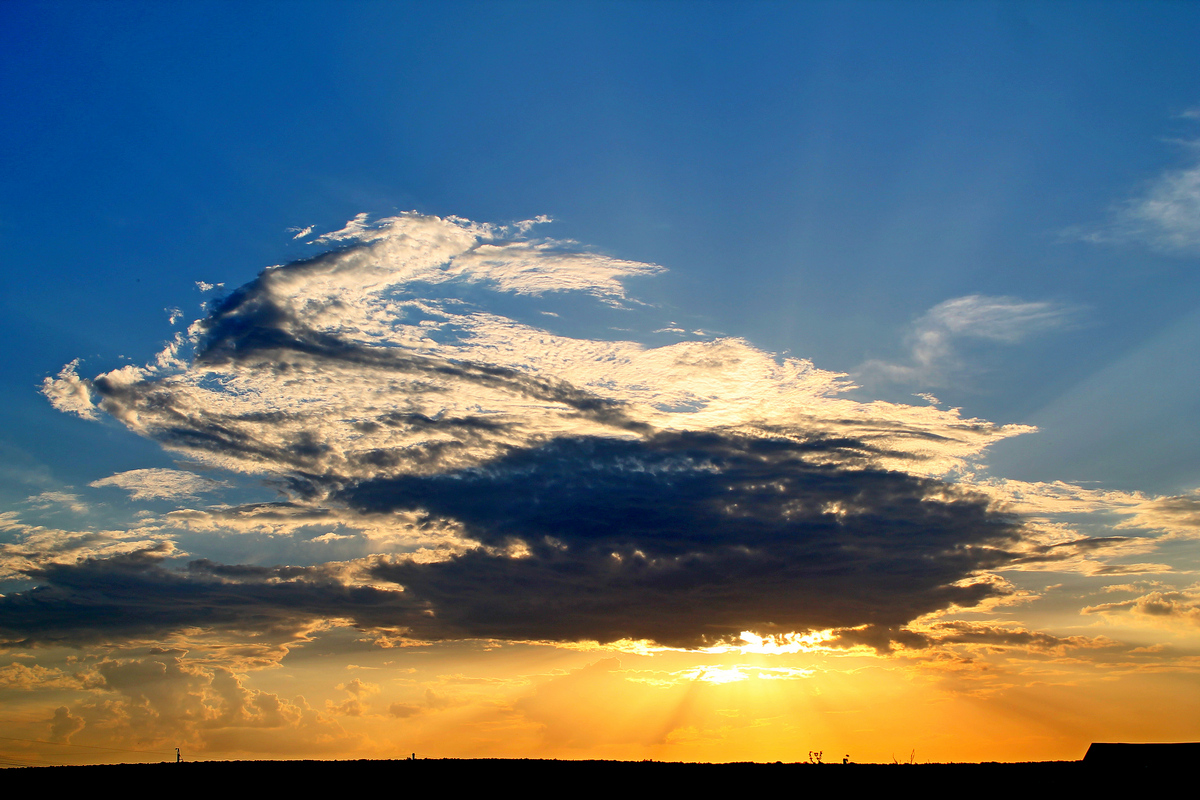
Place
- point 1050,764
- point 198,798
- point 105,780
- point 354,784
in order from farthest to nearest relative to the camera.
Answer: point 1050,764
point 105,780
point 354,784
point 198,798

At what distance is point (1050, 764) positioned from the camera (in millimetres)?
67875

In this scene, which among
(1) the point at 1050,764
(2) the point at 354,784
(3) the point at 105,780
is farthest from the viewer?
(1) the point at 1050,764

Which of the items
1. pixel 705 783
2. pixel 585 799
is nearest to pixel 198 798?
pixel 585 799

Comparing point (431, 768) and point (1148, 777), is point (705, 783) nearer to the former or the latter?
point (431, 768)

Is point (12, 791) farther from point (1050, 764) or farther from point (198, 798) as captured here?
point (1050, 764)

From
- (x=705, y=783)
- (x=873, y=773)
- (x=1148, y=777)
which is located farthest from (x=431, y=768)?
(x=1148, y=777)

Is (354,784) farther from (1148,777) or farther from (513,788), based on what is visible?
(1148,777)

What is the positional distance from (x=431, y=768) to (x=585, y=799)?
17.7 meters

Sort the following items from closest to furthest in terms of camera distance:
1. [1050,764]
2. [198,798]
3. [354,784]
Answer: [198,798], [354,784], [1050,764]

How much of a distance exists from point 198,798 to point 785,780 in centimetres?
4414

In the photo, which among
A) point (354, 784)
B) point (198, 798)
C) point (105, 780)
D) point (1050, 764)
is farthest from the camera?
point (1050, 764)

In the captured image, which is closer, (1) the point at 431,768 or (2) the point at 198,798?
(2) the point at 198,798

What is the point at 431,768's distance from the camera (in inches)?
2434

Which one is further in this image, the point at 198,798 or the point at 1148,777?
the point at 1148,777
